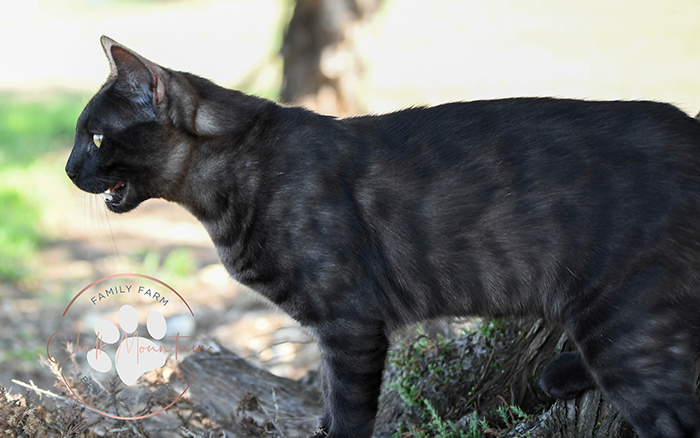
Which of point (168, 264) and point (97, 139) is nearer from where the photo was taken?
point (97, 139)

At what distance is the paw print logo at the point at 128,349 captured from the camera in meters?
2.56

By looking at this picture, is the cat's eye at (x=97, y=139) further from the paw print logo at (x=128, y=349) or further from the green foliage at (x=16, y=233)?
the green foliage at (x=16, y=233)

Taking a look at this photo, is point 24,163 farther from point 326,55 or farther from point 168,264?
point 326,55

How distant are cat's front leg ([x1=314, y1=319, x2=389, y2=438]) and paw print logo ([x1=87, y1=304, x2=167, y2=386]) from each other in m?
0.69

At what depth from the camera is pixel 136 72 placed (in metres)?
2.45

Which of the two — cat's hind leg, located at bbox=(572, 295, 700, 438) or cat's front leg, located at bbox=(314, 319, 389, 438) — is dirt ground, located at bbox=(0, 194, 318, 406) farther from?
cat's hind leg, located at bbox=(572, 295, 700, 438)

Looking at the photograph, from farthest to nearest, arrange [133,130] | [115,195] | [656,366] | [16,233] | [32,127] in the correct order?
[32,127], [16,233], [115,195], [133,130], [656,366]

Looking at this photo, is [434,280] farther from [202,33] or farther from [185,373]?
[202,33]

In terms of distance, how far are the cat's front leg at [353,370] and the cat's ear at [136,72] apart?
1060 mm

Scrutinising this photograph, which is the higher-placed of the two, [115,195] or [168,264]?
[168,264]

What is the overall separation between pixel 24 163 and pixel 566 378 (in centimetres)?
686

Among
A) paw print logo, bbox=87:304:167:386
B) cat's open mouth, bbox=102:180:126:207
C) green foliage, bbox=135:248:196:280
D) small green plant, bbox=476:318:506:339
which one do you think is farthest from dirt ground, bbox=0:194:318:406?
cat's open mouth, bbox=102:180:126:207

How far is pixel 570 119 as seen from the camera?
91.6 inches

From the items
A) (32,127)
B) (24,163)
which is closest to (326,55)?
(24,163)
